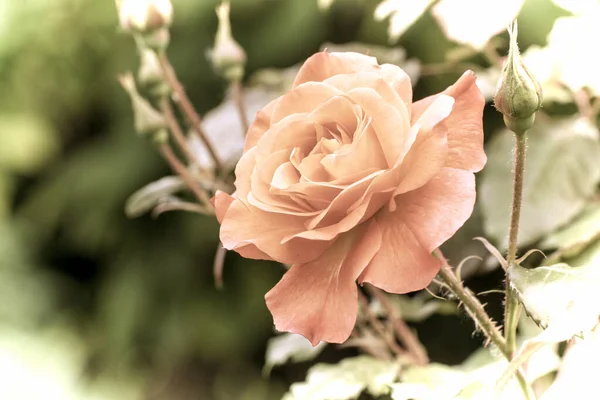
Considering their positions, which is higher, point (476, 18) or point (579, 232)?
point (476, 18)

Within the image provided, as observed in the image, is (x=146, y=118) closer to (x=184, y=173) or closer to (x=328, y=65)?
(x=184, y=173)

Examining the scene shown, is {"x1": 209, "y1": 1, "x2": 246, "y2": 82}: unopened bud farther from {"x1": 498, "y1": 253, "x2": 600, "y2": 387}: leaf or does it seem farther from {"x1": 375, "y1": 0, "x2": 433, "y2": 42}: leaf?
{"x1": 498, "y1": 253, "x2": 600, "y2": 387}: leaf

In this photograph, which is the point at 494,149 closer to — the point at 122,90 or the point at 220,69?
the point at 220,69

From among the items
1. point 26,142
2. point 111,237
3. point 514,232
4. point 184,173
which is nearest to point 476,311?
point 514,232

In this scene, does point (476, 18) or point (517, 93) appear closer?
point (517, 93)

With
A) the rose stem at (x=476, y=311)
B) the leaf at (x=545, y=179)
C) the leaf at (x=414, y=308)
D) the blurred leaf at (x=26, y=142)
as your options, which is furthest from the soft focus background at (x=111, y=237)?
the rose stem at (x=476, y=311)

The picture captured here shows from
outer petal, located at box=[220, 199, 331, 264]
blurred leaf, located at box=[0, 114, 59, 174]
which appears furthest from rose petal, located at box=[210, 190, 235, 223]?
blurred leaf, located at box=[0, 114, 59, 174]
